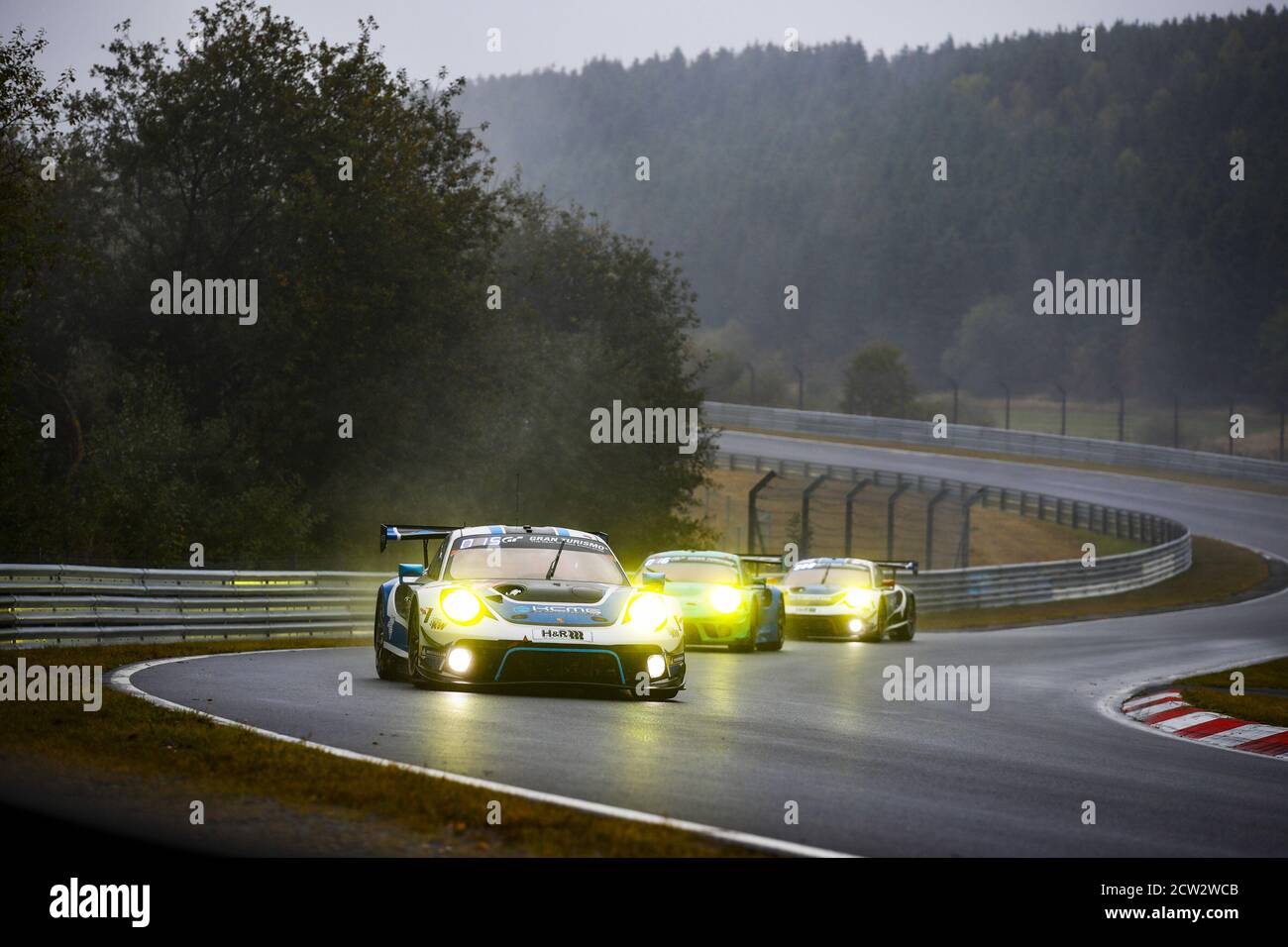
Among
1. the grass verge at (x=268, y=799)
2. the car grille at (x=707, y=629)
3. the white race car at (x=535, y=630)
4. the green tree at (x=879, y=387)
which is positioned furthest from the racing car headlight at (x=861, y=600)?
the green tree at (x=879, y=387)

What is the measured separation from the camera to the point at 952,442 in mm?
70938

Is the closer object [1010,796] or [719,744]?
[1010,796]

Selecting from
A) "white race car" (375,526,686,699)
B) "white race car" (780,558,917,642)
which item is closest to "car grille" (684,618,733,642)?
"white race car" (780,558,917,642)

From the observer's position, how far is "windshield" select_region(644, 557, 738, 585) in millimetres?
21672

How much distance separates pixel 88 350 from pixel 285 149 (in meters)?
5.76

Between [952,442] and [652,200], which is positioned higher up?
[652,200]

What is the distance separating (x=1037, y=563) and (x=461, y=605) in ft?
99.4

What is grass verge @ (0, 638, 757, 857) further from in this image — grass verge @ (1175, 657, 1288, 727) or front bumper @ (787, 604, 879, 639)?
front bumper @ (787, 604, 879, 639)

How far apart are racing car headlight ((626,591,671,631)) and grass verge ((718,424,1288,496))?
48190 mm

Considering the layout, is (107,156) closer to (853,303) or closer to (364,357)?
(364,357)

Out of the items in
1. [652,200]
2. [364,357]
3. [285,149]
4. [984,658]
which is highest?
[652,200]

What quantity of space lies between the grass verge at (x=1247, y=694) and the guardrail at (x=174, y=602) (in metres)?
10.7

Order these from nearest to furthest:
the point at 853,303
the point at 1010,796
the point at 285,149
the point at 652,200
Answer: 1. the point at 1010,796
2. the point at 285,149
3. the point at 853,303
4. the point at 652,200
